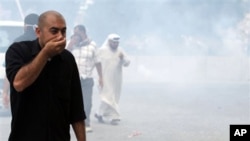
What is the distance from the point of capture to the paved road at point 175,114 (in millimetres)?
7310

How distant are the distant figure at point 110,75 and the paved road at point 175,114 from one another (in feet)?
0.64

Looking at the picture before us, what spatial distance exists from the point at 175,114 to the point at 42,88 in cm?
715

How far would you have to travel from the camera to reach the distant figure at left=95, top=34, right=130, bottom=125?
8.45 meters

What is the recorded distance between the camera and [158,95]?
13.4m

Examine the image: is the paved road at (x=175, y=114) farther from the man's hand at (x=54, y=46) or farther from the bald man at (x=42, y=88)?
the man's hand at (x=54, y=46)

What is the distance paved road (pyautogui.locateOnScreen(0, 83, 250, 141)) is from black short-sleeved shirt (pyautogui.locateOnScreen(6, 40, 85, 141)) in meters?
4.38

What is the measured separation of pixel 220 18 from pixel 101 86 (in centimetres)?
933

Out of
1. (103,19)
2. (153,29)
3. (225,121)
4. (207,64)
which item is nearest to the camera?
(225,121)

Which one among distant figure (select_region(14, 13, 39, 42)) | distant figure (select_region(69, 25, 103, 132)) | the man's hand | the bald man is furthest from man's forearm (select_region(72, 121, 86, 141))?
distant figure (select_region(69, 25, 103, 132))

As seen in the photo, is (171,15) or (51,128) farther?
(171,15)

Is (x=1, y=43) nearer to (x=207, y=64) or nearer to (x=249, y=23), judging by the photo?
(x=249, y=23)

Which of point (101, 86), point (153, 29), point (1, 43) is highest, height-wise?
point (153, 29)

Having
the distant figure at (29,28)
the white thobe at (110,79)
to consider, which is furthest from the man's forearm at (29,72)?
the white thobe at (110,79)

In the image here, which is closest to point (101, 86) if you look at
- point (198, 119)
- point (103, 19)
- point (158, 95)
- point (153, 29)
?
point (198, 119)
